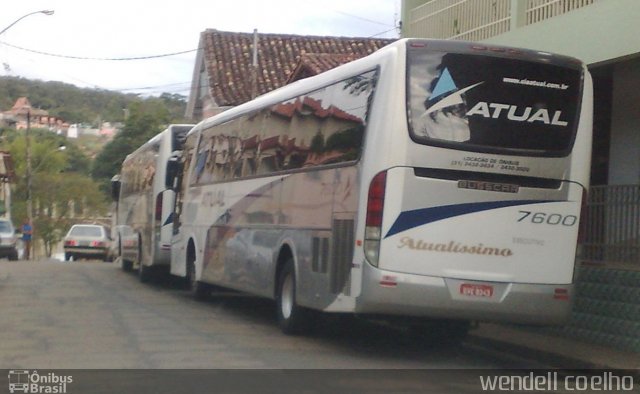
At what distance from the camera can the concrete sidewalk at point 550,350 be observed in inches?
460

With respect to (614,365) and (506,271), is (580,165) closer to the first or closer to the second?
(506,271)

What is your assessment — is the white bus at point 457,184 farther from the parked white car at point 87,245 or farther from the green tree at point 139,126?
the green tree at point 139,126

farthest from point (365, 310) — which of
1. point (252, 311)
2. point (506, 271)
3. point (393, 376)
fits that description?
point (252, 311)

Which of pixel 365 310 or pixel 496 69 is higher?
pixel 496 69

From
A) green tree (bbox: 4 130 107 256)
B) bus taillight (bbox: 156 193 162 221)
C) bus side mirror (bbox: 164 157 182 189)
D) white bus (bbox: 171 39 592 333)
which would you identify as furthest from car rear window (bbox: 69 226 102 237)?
white bus (bbox: 171 39 592 333)

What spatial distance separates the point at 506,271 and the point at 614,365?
5.38 feet

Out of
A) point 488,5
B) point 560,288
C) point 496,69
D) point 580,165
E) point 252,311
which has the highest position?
point 488,5

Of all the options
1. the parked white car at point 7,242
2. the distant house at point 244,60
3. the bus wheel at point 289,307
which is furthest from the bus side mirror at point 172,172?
the parked white car at point 7,242

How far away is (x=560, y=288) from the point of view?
37.1 ft

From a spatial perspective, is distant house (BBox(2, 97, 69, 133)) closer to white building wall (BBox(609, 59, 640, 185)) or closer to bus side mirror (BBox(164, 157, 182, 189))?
bus side mirror (BBox(164, 157, 182, 189))

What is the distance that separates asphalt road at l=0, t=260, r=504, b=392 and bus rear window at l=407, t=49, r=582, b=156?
2.59m

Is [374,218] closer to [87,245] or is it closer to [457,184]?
[457,184]

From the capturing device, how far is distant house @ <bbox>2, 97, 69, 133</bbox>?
204 ft

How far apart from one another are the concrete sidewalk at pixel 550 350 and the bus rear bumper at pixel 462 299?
2.42ft
